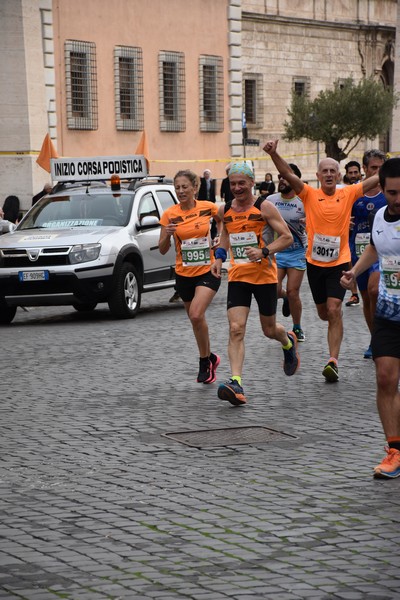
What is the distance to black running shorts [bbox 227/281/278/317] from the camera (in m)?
11.3

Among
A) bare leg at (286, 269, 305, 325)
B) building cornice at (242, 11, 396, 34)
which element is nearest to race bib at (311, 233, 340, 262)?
bare leg at (286, 269, 305, 325)

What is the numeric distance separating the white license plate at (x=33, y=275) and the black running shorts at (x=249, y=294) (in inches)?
266

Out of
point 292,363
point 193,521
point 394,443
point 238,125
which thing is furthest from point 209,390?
point 238,125

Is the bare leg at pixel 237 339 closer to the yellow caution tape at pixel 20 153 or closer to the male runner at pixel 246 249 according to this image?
the male runner at pixel 246 249

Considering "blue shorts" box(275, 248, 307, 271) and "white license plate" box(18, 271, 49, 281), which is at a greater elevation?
"blue shorts" box(275, 248, 307, 271)

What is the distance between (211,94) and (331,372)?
3199cm

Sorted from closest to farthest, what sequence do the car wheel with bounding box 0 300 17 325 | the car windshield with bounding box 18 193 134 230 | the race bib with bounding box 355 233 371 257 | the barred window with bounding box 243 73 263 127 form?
the race bib with bounding box 355 233 371 257 → the car wheel with bounding box 0 300 17 325 → the car windshield with bounding box 18 193 134 230 → the barred window with bounding box 243 73 263 127

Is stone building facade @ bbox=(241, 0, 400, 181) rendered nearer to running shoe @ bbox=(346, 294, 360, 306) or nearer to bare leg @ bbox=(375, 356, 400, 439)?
running shoe @ bbox=(346, 294, 360, 306)

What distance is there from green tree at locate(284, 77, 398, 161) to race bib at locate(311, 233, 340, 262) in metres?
41.0

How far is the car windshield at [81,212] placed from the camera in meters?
19.2

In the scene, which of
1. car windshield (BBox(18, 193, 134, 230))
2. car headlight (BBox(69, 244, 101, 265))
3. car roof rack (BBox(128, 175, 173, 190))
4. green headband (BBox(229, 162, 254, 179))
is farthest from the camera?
car roof rack (BBox(128, 175, 173, 190))

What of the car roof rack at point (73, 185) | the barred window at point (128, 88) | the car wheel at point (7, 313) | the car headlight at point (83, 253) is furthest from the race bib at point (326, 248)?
the barred window at point (128, 88)

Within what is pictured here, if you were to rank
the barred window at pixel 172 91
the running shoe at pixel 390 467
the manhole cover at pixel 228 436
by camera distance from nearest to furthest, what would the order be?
the running shoe at pixel 390 467 → the manhole cover at pixel 228 436 → the barred window at pixel 172 91

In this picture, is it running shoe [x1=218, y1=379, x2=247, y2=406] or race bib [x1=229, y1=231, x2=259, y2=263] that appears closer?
running shoe [x1=218, y1=379, x2=247, y2=406]
